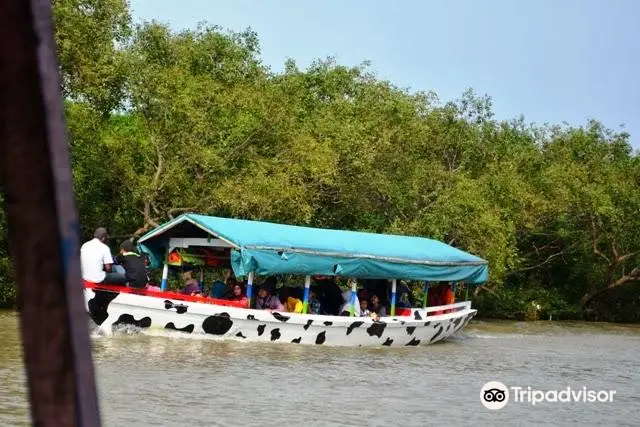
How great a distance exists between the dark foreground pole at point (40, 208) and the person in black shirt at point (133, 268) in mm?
12897

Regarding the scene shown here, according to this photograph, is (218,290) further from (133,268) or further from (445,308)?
(445,308)

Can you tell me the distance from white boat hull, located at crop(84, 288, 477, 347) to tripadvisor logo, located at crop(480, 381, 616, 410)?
3479 mm

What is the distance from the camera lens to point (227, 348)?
45.2 feet

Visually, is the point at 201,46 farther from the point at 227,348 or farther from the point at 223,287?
the point at 227,348

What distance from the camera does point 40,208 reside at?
4.83ft

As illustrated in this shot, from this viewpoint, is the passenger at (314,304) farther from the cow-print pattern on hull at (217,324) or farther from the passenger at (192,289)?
the cow-print pattern on hull at (217,324)

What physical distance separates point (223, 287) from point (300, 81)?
50.4 ft

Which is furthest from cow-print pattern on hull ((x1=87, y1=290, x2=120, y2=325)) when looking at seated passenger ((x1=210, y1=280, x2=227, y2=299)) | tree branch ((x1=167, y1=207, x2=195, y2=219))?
tree branch ((x1=167, y1=207, x2=195, y2=219))

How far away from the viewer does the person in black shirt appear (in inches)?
559

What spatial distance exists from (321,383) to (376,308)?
5.76 meters

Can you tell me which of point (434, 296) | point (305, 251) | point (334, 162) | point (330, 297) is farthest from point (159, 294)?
point (334, 162)

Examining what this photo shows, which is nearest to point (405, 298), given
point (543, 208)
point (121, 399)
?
point (121, 399)

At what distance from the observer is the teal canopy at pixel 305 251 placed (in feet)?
48.2

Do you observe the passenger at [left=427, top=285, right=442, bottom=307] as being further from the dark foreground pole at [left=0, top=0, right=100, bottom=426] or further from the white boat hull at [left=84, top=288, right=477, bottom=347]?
the dark foreground pole at [left=0, top=0, right=100, bottom=426]
